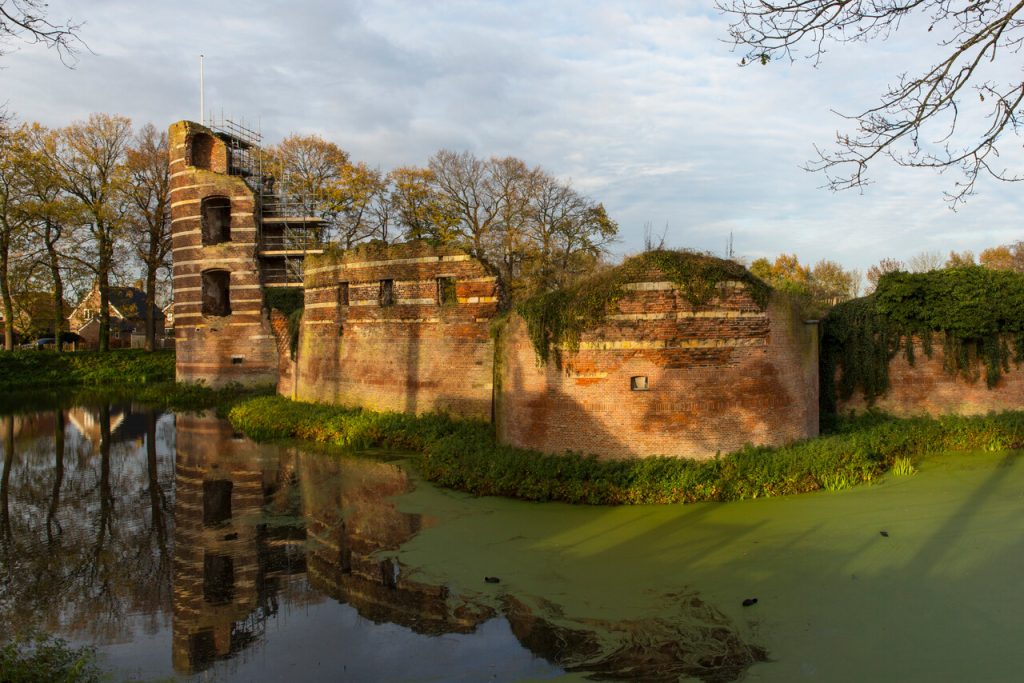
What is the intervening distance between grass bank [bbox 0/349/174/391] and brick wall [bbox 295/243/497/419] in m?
17.4

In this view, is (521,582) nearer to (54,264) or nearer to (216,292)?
(216,292)

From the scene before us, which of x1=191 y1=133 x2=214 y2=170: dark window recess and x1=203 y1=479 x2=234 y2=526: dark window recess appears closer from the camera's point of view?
x1=203 y1=479 x2=234 y2=526: dark window recess

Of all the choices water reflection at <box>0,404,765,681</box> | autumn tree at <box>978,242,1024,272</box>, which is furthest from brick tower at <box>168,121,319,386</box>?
autumn tree at <box>978,242,1024,272</box>

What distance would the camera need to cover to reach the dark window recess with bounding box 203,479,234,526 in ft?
36.7

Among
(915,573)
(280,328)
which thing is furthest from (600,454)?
(280,328)

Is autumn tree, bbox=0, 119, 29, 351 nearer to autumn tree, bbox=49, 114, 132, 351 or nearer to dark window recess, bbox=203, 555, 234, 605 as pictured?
autumn tree, bbox=49, 114, 132, 351

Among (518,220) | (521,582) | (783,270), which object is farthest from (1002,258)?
(521,582)

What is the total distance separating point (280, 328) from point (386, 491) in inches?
560

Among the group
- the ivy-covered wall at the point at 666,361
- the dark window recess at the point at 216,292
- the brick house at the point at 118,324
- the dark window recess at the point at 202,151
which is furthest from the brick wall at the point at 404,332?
the brick house at the point at 118,324

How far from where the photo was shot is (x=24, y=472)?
15.0 meters

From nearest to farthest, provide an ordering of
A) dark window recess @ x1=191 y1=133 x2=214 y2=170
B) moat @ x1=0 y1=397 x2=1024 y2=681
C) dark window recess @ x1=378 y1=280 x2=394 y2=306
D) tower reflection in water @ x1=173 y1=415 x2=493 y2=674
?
moat @ x1=0 y1=397 x2=1024 y2=681
tower reflection in water @ x1=173 y1=415 x2=493 y2=674
dark window recess @ x1=378 y1=280 x2=394 y2=306
dark window recess @ x1=191 y1=133 x2=214 y2=170

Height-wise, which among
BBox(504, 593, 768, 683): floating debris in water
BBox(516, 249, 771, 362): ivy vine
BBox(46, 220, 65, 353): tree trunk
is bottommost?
BBox(504, 593, 768, 683): floating debris in water

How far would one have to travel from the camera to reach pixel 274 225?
2925 cm

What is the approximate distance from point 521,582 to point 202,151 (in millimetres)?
26296
